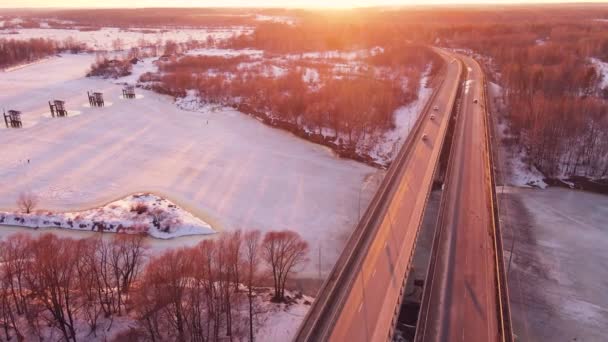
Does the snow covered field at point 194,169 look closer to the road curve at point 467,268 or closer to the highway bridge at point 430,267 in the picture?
the highway bridge at point 430,267

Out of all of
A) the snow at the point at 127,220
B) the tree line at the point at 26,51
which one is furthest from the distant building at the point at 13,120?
the tree line at the point at 26,51

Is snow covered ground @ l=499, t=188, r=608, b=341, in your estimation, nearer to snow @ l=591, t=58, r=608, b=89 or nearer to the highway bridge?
the highway bridge

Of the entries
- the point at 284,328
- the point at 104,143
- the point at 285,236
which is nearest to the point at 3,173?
the point at 104,143

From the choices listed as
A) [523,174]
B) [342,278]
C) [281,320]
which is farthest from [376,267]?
[523,174]

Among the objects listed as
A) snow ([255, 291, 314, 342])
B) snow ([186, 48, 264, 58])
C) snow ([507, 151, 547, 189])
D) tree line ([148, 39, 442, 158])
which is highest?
snow ([186, 48, 264, 58])

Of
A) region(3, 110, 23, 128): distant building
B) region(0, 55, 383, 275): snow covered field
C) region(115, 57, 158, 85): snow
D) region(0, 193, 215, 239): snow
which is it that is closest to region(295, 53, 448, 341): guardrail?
region(0, 55, 383, 275): snow covered field

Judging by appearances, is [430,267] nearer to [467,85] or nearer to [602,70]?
[467,85]
